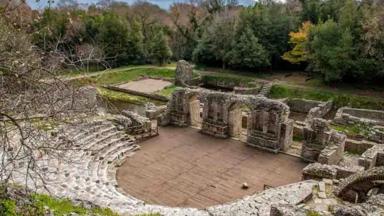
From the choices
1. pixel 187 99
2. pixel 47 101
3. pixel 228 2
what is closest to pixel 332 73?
pixel 187 99

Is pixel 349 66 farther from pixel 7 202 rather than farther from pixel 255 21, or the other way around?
pixel 7 202

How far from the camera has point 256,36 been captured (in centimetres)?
4203

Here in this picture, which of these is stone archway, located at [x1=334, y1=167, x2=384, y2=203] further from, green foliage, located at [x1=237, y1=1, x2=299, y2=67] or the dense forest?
green foliage, located at [x1=237, y1=1, x2=299, y2=67]

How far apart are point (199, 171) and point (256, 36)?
2615cm

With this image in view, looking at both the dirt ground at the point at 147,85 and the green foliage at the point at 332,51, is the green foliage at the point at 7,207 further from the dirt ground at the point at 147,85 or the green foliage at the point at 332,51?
the green foliage at the point at 332,51

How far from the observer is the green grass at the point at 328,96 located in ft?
104

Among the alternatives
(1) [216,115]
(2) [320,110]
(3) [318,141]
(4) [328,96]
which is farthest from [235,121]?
(4) [328,96]

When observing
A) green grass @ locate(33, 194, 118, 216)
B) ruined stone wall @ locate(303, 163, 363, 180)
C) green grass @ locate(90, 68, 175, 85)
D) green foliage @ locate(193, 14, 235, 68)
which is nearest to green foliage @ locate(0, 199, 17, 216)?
green grass @ locate(33, 194, 118, 216)

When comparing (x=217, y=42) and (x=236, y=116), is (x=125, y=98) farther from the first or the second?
(x=236, y=116)

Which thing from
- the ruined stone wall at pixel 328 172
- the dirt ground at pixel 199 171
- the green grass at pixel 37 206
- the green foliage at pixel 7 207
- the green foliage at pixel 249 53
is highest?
the green foliage at pixel 249 53

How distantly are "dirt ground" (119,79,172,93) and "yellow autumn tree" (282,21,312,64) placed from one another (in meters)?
12.6

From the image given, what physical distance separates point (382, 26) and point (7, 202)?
3029cm

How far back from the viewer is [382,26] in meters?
30.9

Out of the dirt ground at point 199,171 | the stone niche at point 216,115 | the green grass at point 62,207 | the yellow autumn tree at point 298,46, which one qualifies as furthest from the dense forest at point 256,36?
the green grass at point 62,207
